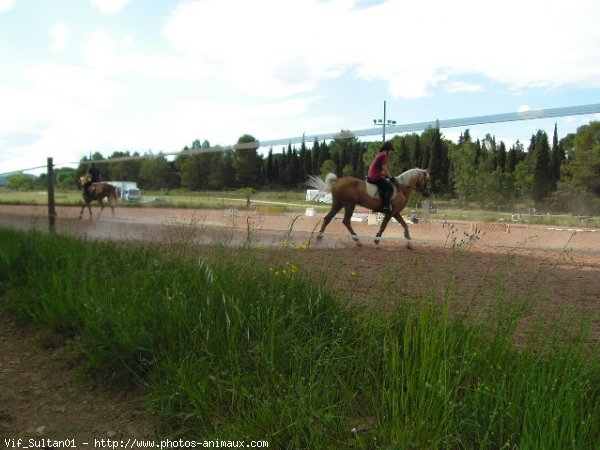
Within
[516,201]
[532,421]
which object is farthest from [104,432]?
[516,201]

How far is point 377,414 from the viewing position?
250 cm

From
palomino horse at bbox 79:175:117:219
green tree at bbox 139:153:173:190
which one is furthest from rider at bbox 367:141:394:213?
palomino horse at bbox 79:175:117:219

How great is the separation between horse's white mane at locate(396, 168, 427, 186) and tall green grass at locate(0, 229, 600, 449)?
2756mm

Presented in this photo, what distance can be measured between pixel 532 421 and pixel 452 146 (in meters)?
3.91

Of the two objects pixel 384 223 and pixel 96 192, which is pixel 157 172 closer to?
pixel 96 192

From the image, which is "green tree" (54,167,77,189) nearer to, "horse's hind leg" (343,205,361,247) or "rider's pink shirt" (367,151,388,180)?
"horse's hind leg" (343,205,361,247)

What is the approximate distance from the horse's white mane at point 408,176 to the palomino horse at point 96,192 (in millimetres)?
5566

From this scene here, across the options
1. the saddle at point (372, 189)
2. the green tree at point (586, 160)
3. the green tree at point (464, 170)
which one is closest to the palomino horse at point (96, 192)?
the saddle at point (372, 189)

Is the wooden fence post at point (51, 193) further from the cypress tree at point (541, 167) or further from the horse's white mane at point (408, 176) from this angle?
the cypress tree at point (541, 167)

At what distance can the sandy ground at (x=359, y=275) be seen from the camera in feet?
10.0

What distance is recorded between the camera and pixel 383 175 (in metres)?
6.77

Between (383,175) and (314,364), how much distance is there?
4.13 metres

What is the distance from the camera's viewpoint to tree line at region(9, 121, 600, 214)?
484cm

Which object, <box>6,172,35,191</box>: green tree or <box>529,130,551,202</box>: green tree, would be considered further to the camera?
<box>6,172,35,191</box>: green tree
